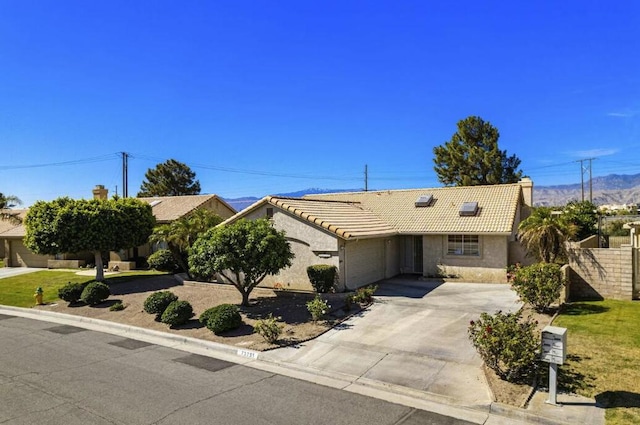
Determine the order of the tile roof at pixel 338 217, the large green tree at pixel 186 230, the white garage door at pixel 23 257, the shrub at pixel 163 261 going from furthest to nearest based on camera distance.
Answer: the white garage door at pixel 23 257 → the shrub at pixel 163 261 → the large green tree at pixel 186 230 → the tile roof at pixel 338 217

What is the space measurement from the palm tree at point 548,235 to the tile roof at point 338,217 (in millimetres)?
6753

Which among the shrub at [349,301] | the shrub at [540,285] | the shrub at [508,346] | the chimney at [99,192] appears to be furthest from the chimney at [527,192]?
the chimney at [99,192]

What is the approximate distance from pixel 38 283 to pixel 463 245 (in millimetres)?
25064

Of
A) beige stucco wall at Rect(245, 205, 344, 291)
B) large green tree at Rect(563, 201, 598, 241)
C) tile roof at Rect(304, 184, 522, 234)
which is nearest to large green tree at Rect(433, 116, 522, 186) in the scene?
large green tree at Rect(563, 201, 598, 241)

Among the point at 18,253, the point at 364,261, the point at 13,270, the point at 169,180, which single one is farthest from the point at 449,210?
the point at 169,180

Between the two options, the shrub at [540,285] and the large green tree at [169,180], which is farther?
the large green tree at [169,180]

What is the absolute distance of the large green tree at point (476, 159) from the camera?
143 ft

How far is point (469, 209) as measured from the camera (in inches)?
885

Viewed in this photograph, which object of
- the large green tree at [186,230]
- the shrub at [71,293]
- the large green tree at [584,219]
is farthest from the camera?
the large green tree at [584,219]

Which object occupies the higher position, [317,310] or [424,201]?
[424,201]

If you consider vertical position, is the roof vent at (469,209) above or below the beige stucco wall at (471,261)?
above

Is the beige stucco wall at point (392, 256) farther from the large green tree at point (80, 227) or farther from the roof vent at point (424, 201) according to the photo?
the large green tree at point (80, 227)

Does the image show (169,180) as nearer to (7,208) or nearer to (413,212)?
(7,208)

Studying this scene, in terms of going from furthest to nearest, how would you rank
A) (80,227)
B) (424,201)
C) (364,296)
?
(424,201) < (80,227) < (364,296)
